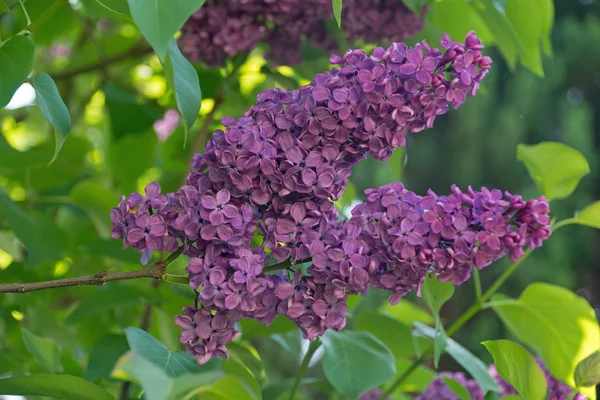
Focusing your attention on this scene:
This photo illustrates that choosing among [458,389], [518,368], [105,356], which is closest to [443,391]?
[458,389]

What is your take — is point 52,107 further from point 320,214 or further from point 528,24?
point 528,24

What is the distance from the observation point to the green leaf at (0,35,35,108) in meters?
0.58

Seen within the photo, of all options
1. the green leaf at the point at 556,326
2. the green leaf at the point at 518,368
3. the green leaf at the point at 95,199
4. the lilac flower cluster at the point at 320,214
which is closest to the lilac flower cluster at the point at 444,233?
the lilac flower cluster at the point at 320,214

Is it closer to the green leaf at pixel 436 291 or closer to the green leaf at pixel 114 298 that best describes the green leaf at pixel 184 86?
the green leaf at pixel 436 291

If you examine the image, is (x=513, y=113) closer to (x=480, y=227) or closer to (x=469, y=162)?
(x=469, y=162)

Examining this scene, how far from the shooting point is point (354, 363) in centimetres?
70

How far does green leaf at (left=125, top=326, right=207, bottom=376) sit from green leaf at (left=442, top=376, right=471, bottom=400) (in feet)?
1.36

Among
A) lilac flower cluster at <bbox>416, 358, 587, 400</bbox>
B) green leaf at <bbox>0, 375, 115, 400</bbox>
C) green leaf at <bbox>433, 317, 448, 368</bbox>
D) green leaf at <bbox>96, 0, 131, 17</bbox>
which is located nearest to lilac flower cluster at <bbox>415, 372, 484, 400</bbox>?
lilac flower cluster at <bbox>416, 358, 587, 400</bbox>

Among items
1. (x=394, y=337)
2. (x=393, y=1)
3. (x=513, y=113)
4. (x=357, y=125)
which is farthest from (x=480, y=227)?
(x=513, y=113)

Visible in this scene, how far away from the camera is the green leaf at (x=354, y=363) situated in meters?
0.68

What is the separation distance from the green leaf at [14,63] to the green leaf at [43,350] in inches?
11.7

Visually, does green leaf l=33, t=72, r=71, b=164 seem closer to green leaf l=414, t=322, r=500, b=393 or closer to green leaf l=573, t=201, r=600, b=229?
green leaf l=414, t=322, r=500, b=393

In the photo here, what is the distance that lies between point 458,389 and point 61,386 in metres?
0.51

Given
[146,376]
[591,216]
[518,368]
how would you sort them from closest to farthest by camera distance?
[146,376] → [518,368] → [591,216]
